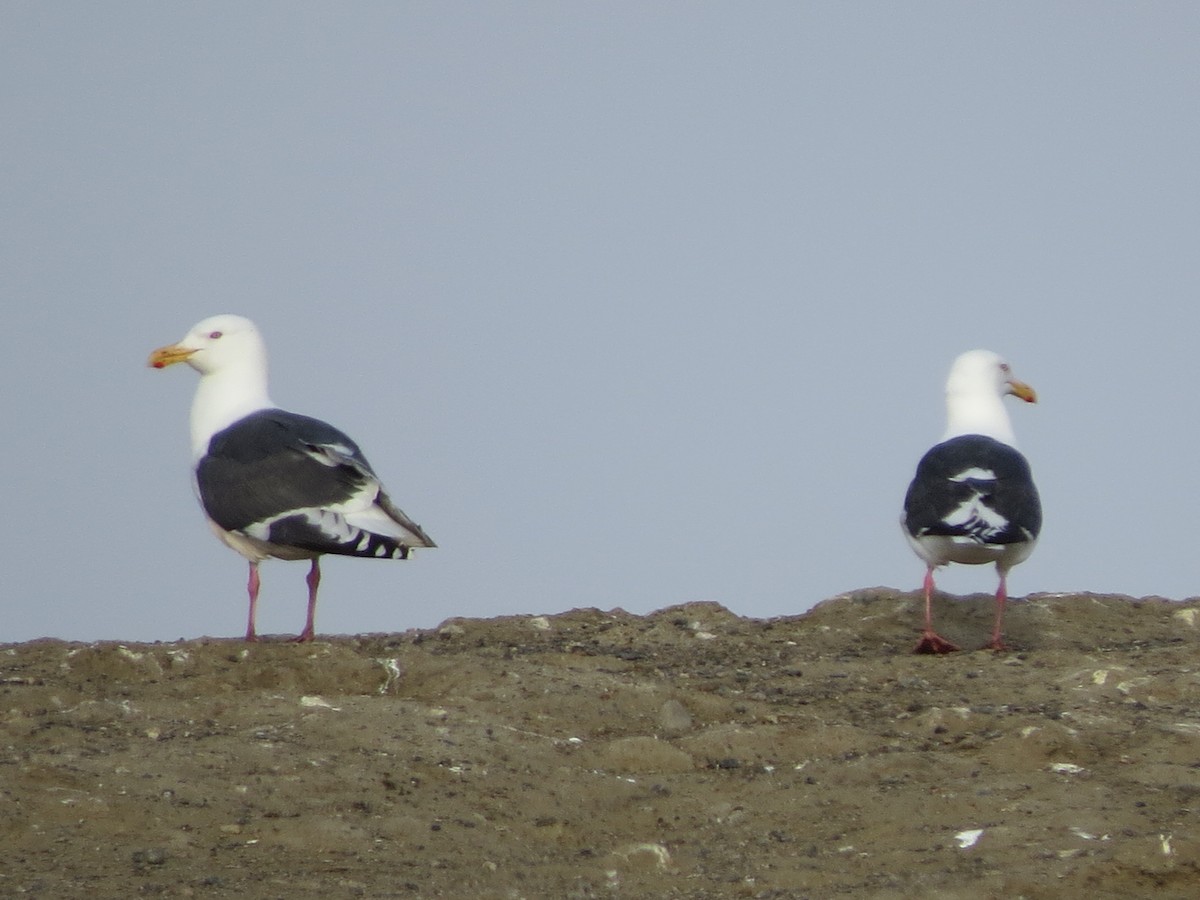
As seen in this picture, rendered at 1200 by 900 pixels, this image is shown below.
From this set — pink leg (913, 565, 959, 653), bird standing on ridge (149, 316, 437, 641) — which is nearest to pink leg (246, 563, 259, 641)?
bird standing on ridge (149, 316, 437, 641)

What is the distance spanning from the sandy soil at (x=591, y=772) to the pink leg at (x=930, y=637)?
1.49ft

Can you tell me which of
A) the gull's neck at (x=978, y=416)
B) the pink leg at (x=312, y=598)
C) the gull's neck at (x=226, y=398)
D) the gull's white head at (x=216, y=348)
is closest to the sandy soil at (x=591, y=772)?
the pink leg at (x=312, y=598)

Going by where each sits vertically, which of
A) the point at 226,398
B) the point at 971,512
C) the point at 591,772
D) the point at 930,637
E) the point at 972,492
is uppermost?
the point at 226,398

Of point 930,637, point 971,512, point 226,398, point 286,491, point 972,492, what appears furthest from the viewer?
point 226,398

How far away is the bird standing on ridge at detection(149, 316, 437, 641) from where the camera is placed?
10305 mm

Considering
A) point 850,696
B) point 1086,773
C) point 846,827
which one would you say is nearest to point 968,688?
point 850,696

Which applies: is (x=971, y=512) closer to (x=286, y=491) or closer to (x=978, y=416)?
(x=978, y=416)

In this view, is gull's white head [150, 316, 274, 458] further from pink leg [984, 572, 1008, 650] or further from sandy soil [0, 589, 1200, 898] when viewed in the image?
pink leg [984, 572, 1008, 650]

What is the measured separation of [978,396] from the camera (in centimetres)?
1355

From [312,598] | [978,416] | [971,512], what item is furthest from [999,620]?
[312,598]

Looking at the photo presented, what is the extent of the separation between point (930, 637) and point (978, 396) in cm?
317

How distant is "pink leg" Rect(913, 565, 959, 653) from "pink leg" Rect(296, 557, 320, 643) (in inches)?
139

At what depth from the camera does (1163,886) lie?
244 inches

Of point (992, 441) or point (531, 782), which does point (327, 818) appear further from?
point (992, 441)
